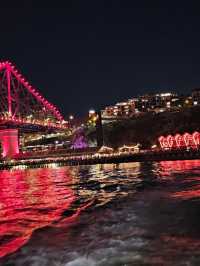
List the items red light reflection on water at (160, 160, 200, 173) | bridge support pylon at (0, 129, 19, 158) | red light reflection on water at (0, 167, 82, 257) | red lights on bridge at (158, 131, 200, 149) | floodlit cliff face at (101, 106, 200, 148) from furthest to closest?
floodlit cliff face at (101, 106, 200, 148) → bridge support pylon at (0, 129, 19, 158) → red lights on bridge at (158, 131, 200, 149) → red light reflection on water at (160, 160, 200, 173) → red light reflection on water at (0, 167, 82, 257)

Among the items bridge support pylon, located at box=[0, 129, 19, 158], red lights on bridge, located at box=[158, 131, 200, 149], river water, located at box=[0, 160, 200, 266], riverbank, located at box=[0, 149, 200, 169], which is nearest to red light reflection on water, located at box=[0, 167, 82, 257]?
river water, located at box=[0, 160, 200, 266]

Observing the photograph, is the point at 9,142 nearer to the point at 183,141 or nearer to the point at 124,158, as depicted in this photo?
the point at 124,158

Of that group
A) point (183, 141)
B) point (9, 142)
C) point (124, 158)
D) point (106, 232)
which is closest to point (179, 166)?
point (124, 158)

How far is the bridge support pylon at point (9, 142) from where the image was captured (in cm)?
9719

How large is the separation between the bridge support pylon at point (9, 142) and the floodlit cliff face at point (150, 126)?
149 ft

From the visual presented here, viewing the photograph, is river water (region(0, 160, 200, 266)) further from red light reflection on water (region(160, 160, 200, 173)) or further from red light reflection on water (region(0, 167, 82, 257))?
red light reflection on water (region(160, 160, 200, 173))

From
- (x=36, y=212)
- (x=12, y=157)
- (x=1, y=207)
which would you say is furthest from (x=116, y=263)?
(x=12, y=157)

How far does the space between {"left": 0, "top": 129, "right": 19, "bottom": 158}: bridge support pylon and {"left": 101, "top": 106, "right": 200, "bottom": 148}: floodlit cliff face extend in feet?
149

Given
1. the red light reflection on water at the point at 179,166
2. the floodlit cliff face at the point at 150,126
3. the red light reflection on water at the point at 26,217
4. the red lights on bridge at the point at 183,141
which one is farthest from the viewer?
the floodlit cliff face at the point at 150,126

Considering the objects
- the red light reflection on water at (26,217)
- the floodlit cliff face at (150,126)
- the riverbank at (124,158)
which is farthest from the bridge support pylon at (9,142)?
the red light reflection on water at (26,217)

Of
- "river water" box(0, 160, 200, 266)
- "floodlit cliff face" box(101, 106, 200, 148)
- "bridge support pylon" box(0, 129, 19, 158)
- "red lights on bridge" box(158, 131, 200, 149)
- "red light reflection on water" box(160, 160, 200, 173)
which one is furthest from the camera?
"floodlit cliff face" box(101, 106, 200, 148)

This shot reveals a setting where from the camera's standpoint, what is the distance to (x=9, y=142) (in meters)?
100

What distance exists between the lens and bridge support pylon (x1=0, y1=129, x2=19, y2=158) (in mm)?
97188

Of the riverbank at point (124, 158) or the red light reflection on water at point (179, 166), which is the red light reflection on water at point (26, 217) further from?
the riverbank at point (124, 158)
